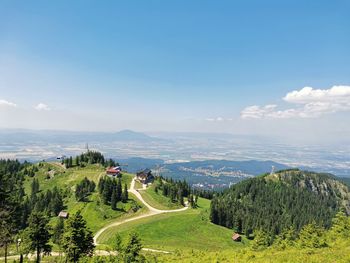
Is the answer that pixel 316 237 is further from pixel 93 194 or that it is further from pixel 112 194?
pixel 93 194

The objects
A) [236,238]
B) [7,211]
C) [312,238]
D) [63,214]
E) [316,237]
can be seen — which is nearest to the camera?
[7,211]

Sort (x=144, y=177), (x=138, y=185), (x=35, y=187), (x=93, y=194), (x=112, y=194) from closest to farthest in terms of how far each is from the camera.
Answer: (x=112, y=194) < (x=93, y=194) < (x=35, y=187) < (x=138, y=185) < (x=144, y=177)

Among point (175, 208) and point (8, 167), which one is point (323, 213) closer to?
point (175, 208)

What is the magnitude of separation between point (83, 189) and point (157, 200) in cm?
3278

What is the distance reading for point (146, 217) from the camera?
4626 inches

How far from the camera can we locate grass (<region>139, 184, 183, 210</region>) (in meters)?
135

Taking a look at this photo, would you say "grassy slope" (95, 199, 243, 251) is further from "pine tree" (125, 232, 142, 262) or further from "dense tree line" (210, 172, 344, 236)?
"pine tree" (125, 232, 142, 262)

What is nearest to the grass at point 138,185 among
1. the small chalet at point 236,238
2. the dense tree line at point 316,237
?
the small chalet at point 236,238

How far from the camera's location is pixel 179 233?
4247 inches

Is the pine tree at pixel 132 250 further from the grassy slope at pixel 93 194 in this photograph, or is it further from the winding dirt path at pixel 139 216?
the grassy slope at pixel 93 194

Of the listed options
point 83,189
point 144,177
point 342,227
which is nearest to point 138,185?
point 144,177

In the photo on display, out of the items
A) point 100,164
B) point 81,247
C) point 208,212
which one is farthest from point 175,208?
point 81,247

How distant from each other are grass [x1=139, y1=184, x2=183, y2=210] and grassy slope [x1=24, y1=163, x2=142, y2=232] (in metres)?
7.26

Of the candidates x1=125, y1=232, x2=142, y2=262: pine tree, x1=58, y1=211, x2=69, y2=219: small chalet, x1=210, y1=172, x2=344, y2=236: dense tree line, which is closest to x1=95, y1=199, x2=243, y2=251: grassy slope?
x1=210, y1=172, x2=344, y2=236: dense tree line
